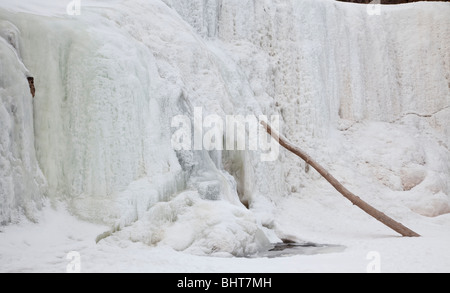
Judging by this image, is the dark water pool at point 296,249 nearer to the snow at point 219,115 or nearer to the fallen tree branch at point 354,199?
the snow at point 219,115

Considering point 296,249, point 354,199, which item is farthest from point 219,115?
point 354,199

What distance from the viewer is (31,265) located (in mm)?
4012

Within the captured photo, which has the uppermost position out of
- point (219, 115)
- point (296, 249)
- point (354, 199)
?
point (219, 115)

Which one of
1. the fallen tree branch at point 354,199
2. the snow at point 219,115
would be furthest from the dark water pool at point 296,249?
the fallen tree branch at point 354,199

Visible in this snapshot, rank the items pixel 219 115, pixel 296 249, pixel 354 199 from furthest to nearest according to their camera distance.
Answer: pixel 354 199 → pixel 219 115 → pixel 296 249

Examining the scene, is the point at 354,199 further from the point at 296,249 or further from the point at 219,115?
the point at 219,115

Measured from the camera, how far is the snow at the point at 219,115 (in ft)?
15.7

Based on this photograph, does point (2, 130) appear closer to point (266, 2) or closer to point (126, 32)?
point (126, 32)

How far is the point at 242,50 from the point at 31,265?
6.63m

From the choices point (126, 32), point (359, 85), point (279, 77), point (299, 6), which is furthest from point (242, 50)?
point (126, 32)

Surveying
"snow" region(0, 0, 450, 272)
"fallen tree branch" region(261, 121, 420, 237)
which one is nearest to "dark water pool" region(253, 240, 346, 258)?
"snow" region(0, 0, 450, 272)

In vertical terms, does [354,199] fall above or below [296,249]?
above

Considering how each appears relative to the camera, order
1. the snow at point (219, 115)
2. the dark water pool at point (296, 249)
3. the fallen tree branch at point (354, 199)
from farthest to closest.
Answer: the fallen tree branch at point (354, 199)
the dark water pool at point (296, 249)
the snow at point (219, 115)

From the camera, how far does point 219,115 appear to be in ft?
24.4
